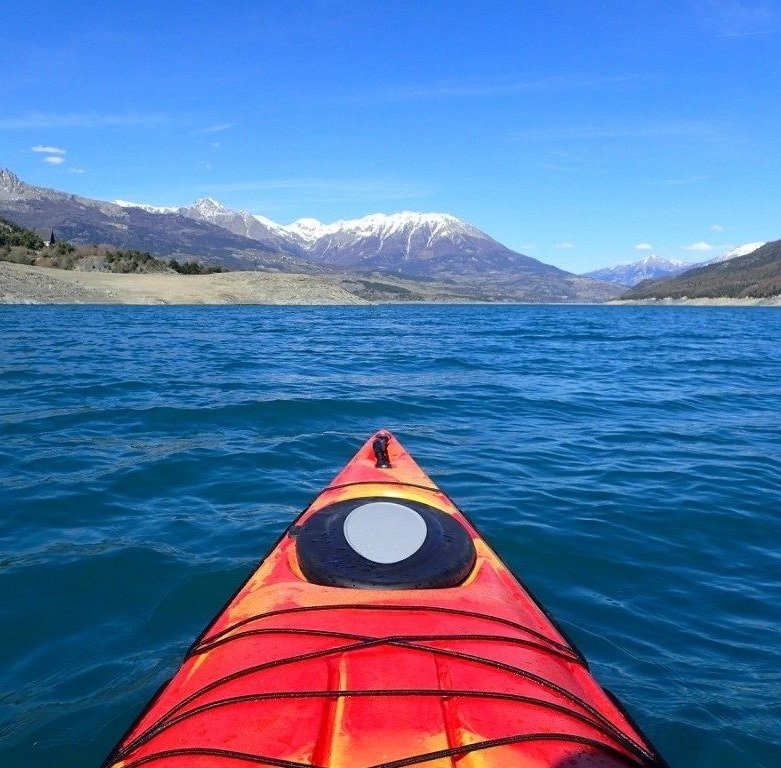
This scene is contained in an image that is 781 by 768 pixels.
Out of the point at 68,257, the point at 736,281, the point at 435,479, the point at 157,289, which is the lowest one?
the point at 435,479

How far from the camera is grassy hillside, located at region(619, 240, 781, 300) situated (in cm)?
12688

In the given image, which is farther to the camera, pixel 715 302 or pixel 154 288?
pixel 715 302

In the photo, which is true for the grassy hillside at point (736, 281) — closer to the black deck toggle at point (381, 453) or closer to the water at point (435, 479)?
the water at point (435, 479)

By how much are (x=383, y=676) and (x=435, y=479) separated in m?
5.07

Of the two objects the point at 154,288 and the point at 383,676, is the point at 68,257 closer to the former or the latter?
the point at 154,288

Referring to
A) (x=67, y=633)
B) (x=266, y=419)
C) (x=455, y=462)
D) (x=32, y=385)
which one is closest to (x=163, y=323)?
(x=32, y=385)

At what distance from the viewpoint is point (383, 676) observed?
2.25 meters

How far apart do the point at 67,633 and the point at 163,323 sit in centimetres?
2774

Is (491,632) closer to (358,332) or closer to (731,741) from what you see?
(731,741)

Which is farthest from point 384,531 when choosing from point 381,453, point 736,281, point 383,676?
point 736,281

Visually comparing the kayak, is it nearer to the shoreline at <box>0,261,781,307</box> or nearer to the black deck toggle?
the black deck toggle

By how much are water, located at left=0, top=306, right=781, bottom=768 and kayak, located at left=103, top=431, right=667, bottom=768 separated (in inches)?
43.0

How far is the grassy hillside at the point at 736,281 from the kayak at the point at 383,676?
132 meters

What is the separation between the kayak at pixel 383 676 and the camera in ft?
6.39
